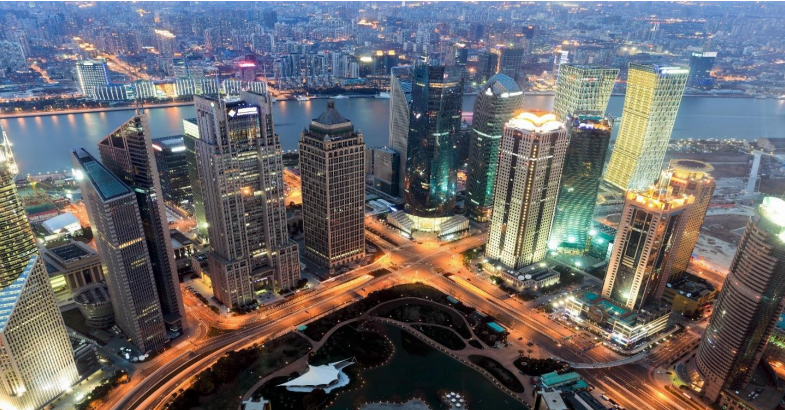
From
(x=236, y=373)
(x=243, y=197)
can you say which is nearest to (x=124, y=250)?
(x=243, y=197)

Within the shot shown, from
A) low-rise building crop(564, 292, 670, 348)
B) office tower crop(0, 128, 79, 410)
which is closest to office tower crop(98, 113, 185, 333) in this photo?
office tower crop(0, 128, 79, 410)

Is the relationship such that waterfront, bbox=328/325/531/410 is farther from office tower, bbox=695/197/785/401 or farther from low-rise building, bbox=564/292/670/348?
office tower, bbox=695/197/785/401

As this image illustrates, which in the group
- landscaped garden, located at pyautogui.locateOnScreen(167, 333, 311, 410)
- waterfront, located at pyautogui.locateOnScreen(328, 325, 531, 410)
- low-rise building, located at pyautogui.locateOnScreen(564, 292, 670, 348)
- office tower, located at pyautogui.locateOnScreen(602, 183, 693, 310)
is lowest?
waterfront, located at pyautogui.locateOnScreen(328, 325, 531, 410)

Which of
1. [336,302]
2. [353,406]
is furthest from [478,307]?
[353,406]

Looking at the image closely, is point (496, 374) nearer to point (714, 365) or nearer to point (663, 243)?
point (714, 365)

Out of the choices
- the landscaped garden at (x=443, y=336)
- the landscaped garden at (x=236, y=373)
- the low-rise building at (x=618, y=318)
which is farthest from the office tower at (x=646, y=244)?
the landscaped garden at (x=236, y=373)

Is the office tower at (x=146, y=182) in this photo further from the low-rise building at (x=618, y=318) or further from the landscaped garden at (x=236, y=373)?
the low-rise building at (x=618, y=318)
